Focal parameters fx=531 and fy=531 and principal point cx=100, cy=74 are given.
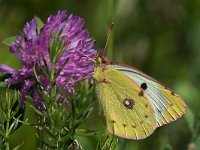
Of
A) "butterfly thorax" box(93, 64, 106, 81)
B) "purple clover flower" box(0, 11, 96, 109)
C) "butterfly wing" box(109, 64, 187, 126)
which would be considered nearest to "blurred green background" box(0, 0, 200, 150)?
"butterfly wing" box(109, 64, 187, 126)

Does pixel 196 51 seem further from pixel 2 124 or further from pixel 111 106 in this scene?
pixel 2 124

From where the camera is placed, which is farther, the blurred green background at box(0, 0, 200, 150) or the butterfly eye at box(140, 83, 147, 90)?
the blurred green background at box(0, 0, 200, 150)

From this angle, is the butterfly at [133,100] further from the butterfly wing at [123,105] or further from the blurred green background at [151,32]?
the blurred green background at [151,32]

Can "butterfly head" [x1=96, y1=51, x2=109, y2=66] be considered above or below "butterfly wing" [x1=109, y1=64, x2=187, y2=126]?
above

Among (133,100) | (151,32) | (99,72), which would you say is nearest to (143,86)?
(133,100)

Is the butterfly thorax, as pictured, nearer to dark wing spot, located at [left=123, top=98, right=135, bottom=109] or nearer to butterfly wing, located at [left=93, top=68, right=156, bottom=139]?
butterfly wing, located at [left=93, top=68, right=156, bottom=139]
